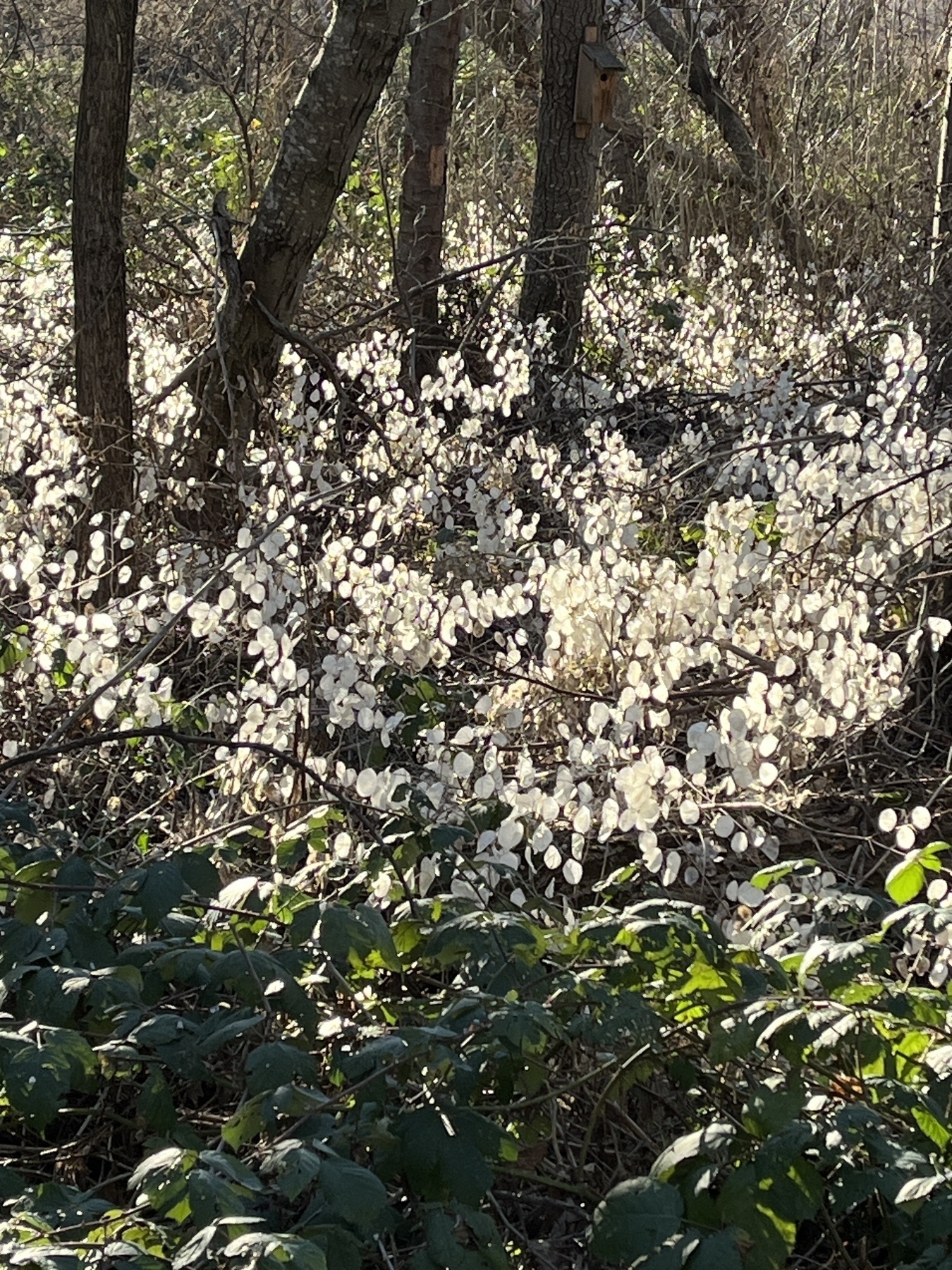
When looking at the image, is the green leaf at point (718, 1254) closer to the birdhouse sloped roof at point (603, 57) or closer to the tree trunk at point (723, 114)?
the birdhouse sloped roof at point (603, 57)

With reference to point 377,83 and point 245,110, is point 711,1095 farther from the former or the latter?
point 245,110

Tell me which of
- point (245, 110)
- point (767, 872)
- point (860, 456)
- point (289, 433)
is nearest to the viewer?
point (767, 872)

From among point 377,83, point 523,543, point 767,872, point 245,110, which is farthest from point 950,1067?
point 245,110

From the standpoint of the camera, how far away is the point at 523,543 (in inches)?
175

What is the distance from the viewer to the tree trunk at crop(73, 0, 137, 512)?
4.22m

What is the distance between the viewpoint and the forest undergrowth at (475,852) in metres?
1.62

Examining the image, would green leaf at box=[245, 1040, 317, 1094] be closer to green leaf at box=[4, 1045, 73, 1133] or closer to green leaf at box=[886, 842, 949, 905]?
green leaf at box=[4, 1045, 73, 1133]

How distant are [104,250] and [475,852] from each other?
261 centimetres

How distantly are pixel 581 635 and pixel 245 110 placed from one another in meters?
5.97

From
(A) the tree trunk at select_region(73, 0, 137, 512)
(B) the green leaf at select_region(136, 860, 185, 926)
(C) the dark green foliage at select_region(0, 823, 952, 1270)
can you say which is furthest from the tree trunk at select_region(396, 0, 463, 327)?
(B) the green leaf at select_region(136, 860, 185, 926)

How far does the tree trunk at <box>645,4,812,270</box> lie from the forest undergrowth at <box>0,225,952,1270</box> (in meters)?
3.20

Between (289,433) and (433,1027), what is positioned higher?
(289,433)

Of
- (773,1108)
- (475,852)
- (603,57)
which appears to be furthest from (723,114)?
(773,1108)

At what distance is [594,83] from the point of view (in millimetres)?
6680
